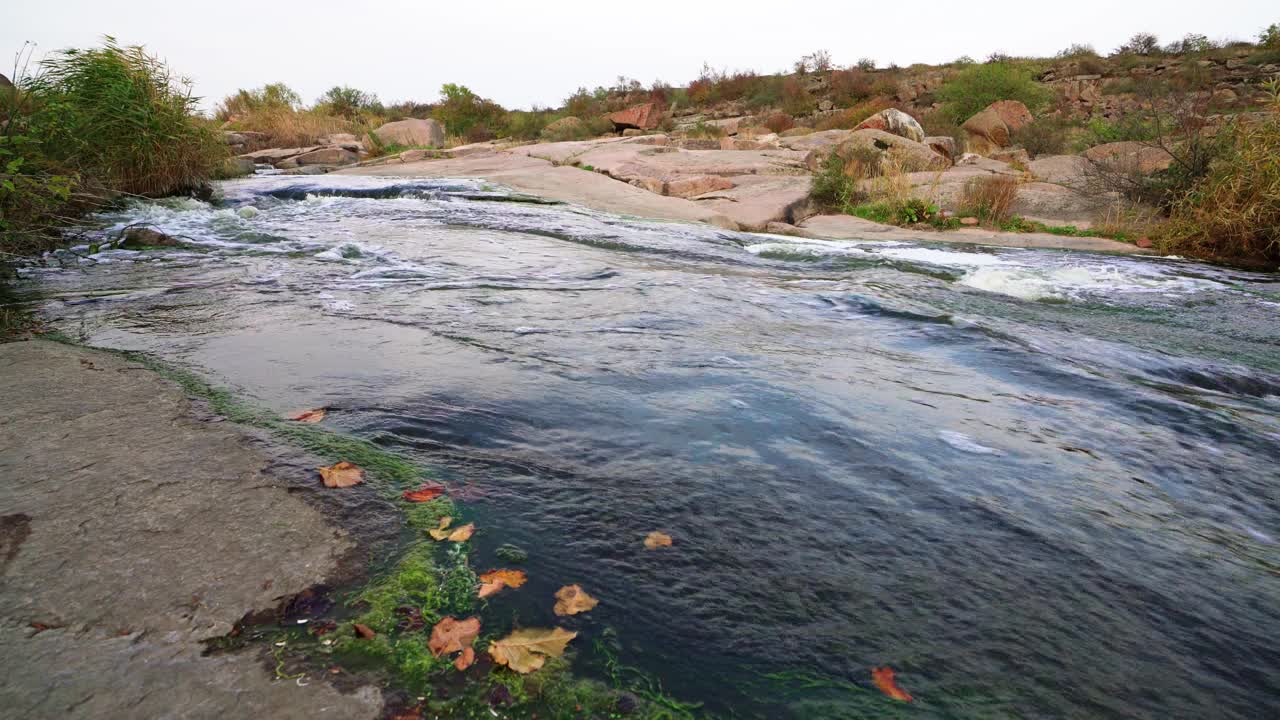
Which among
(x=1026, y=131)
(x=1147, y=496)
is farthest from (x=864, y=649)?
(x=1026, y=131)

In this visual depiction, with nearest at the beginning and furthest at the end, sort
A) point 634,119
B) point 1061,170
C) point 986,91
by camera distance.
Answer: point 1061,170
point 986,91
point 634,119

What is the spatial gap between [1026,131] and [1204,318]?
14.8 m

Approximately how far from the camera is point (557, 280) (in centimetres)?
614

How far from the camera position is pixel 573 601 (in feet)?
5.90

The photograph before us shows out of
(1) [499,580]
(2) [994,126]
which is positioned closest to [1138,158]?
(2) [994,126]

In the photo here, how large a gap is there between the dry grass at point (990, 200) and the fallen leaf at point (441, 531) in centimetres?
1110

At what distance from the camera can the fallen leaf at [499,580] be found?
1824mm

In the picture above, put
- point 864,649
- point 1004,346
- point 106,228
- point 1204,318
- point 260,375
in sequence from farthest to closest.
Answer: point 106,228
point 1204,318
point 1004,346
point 260,375
point 864,649

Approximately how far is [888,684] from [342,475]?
1730mm

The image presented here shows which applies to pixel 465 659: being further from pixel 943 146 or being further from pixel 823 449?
pixel 943 146

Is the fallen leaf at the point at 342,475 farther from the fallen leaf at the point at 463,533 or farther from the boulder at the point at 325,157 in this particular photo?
the boulder at the point at 325,157

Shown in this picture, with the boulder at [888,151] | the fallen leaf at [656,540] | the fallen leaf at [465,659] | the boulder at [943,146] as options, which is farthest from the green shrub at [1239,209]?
the fallen leaf at [465,659]

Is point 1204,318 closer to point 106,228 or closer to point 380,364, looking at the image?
point 380,364

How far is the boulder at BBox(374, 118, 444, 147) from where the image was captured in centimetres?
2186
